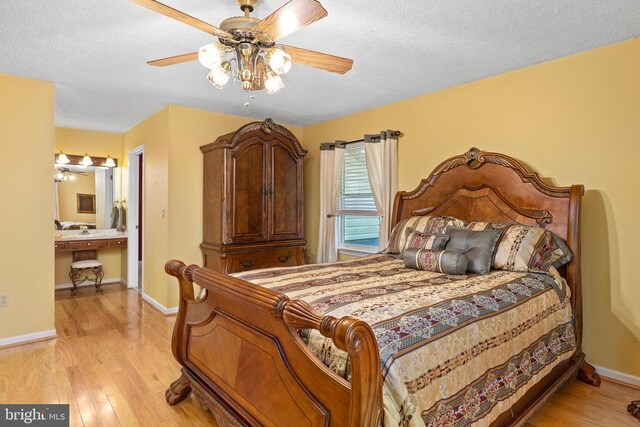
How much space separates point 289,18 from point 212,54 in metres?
0.42

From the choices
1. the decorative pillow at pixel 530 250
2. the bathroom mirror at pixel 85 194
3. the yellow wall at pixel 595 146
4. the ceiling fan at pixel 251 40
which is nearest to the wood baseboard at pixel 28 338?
the bathroom mirror at pixel 85 194

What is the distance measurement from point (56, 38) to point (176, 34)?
84 cm

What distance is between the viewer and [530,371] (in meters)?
1.91

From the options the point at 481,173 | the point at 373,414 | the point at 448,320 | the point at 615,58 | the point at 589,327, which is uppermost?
the point at 615,58

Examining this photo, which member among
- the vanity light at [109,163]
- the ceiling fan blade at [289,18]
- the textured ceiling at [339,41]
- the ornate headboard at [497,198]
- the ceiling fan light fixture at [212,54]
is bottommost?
the ornate headboard at [497,198]

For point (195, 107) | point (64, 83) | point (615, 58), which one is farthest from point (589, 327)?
point (64, 83)

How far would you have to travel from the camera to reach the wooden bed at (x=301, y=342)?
1.15m

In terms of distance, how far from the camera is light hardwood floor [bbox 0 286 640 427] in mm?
2086

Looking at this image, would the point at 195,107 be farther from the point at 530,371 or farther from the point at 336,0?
the point at 530,371

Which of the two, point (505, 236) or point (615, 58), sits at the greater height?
point (615, 58)

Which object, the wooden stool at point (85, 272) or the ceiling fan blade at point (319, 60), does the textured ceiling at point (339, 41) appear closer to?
the ceiling fan blade at point (319, 60)

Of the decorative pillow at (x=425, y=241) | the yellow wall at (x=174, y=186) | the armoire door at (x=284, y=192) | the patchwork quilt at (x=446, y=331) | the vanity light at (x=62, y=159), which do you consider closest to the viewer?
the patchwork quilt at (x=446, y=331)

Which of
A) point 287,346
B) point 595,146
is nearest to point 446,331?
point 287,346

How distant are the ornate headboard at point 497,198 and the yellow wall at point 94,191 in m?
4.27
